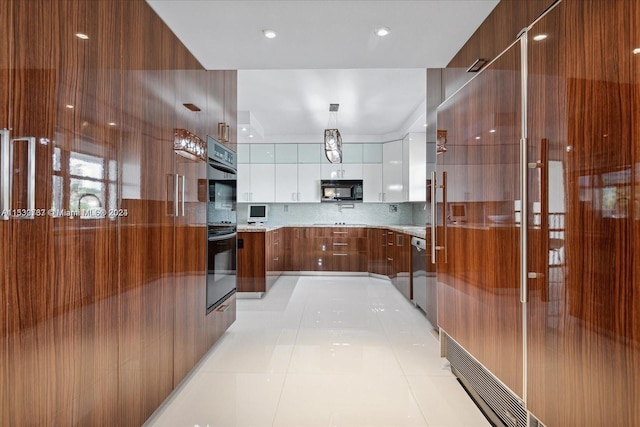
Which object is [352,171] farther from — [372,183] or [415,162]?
[415,162]

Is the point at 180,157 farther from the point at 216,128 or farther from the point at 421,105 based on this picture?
the point at 421,105

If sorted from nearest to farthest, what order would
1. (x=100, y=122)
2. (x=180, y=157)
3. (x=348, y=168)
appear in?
(x=100, y=122), (x=180, y=157), (x=348, y=168)

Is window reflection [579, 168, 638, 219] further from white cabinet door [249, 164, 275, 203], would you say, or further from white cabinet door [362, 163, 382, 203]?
white cabinet door [249, 164, 275, 203]

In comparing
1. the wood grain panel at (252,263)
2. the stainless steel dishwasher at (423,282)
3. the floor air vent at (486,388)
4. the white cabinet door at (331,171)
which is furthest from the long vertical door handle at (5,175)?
the white cabinet door at (331,171)

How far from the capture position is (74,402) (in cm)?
130

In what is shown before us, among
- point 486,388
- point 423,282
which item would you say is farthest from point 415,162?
point 486,388

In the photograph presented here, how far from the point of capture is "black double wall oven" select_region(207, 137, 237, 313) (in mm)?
2803

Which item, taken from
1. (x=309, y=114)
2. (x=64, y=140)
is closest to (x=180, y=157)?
(x=64, y=140)

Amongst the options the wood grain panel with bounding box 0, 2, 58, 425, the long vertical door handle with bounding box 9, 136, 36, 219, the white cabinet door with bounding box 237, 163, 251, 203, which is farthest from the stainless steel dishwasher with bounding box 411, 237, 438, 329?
the white cabinet door with bounding box 237, 163, 251, 203

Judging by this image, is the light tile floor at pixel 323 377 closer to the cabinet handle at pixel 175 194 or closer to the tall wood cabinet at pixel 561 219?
the tall wood cabinet at pixel 561 219

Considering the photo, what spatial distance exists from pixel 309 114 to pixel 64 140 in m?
4.49

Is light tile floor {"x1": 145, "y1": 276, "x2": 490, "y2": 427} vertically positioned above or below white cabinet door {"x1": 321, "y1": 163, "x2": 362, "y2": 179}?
below

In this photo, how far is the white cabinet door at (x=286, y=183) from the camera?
6805 millimetres

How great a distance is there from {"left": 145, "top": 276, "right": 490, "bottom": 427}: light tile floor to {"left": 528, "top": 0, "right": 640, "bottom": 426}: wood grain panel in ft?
2.94
